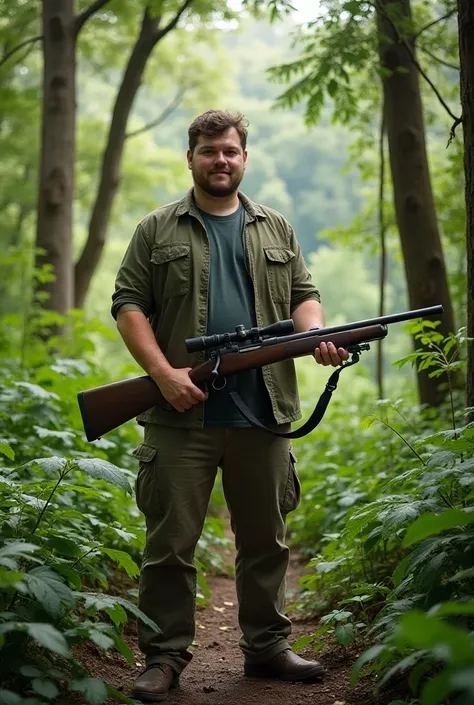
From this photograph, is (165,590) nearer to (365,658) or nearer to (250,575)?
(250,575)

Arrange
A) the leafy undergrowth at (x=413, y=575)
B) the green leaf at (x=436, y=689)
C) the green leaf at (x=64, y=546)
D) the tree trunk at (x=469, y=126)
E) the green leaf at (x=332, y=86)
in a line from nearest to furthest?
the green leaf at (x=436, y=689), the leafy undergrowth at (x=413, y=575), the green leaf at (x=64, y=546), the tree trunk at (x=469, y=126), the green leaf at (x=332, y=86)

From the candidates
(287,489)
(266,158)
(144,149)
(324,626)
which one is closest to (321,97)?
(287,489)

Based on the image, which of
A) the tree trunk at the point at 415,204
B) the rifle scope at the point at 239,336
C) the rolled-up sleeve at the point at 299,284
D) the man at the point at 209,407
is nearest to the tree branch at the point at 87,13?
the tree trunk at the point at 415,204

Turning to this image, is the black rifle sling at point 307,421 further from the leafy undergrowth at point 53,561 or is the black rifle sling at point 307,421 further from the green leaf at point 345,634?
the green leaf at point 345,634

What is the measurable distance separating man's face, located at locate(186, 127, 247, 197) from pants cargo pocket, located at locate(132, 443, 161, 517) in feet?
4.39

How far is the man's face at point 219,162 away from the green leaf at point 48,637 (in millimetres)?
2315

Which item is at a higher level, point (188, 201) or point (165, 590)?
point (188, 201)

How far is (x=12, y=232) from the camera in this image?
76.2 ft

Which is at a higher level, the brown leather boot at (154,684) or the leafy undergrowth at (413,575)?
the leafy undergrowth at (413,575)

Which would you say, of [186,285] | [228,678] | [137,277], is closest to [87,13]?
[137,277]

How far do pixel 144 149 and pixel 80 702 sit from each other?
21.5 meters

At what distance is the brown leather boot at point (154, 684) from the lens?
3.71m

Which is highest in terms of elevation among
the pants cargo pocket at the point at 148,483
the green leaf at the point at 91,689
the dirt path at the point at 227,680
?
the pants cargo pocket at the point at 148,483

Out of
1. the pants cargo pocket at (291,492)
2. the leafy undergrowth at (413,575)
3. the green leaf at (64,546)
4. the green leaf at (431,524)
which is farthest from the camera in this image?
the pants cargo pocket at (291,492)
